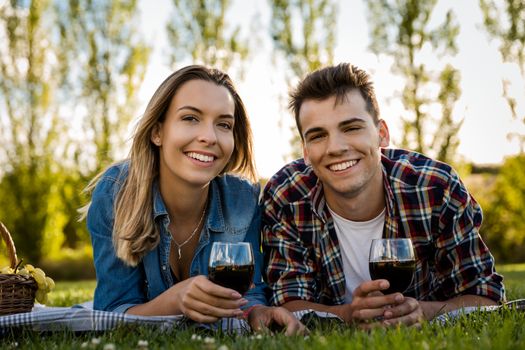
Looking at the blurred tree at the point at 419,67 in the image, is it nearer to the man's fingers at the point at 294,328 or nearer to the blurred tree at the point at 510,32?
the blurred tree at the point at 510,32

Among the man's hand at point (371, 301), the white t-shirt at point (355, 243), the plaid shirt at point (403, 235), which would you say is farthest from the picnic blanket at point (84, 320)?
the white t-shirt at point (355, 243)

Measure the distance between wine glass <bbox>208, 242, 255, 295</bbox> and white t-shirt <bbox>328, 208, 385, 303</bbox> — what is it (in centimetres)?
134

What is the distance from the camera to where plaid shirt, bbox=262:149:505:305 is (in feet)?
13.2

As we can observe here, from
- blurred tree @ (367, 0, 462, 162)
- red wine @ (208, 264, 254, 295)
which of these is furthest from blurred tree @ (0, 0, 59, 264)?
red wine @ (208, 264, 254, 295)

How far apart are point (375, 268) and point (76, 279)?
49.5 feet

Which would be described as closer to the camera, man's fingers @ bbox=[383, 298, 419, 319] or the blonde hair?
man's fingers @ bbox=[383, 298, 419, 319]

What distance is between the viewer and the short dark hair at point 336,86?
4.09 metres

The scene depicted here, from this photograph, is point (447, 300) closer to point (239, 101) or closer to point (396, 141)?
point (239, 101)

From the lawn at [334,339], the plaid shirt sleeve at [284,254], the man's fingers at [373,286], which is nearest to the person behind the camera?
the lawn at [334,339]

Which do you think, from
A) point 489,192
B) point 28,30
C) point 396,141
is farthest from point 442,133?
point 28,30

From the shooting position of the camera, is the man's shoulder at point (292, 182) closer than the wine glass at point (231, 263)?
No

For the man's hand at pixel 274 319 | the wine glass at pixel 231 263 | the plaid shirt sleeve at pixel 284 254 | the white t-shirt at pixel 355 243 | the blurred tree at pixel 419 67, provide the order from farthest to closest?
1. the blurred tree at pixel 419 67
2. the white t-shirt at pixel 355 243
3. the plaid shirt sleeve at pixel 284 254
4. the man's hand at pixel 274 319
5. the wine glass at pixel 231 263

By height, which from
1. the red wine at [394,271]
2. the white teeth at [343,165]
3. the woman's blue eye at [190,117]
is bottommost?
the red wine at [394,271]

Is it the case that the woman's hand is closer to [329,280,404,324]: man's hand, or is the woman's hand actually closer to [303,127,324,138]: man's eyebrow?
[329,280,404,324]: man's hand
